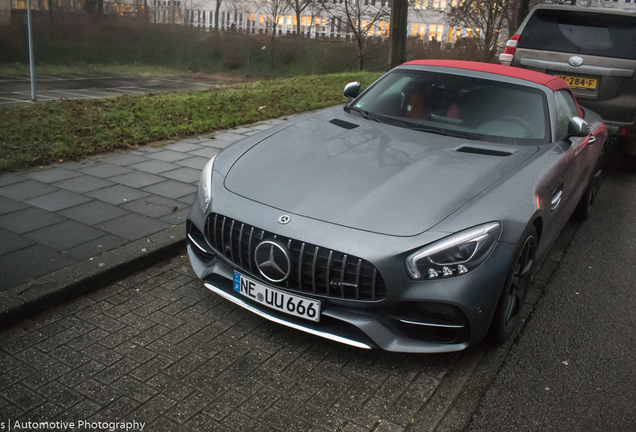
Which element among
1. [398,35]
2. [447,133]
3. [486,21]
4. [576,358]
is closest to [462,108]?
[447,133]

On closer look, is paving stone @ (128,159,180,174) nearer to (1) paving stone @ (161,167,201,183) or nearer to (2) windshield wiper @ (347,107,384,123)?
(1) paving stone @ (161,167,201,183)

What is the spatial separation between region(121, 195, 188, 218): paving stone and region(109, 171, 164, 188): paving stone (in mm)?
397

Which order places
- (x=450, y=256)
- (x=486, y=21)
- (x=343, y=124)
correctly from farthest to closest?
(x=486, y=21)
(x=343, y=124)
(x=450, y=256)

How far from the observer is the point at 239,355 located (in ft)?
9.73

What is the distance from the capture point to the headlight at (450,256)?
2.72 meters

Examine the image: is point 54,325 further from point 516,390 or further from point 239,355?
point 516,390

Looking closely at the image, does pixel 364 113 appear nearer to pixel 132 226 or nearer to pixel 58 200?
pixel 132 226

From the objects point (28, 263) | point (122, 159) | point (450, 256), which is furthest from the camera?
point (122, 159)

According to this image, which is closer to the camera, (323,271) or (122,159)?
(323,271)

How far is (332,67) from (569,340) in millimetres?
42227

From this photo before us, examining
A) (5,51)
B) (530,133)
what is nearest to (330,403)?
(530,133)

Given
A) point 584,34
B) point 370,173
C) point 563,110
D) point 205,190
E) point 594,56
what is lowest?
point 205,190

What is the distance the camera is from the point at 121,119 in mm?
7984

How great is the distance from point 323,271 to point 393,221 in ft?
1.44
